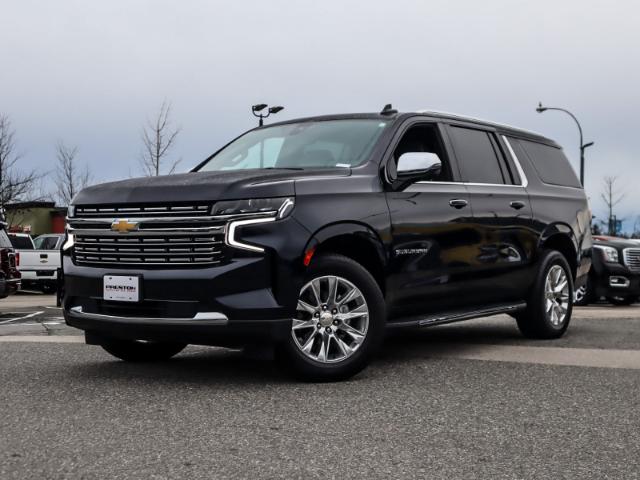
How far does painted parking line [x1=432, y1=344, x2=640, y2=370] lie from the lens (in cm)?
652

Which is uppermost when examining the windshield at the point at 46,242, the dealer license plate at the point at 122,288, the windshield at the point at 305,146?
the windshield at the point at 305,146

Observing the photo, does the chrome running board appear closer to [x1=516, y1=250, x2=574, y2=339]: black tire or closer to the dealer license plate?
[x1=516, y1=250, x2=574, y2=339]: black tire

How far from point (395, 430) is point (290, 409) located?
71 cm

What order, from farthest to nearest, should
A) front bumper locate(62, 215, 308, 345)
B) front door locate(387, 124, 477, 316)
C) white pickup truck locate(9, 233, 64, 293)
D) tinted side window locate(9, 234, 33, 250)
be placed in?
1. tinted side window locate(9, 234, 33, 250)
2. white pickup truck locate(9, 233, 64, 293)
3. front door locate(387, 124, 477, 316)
4. front bumper locate(62, 215, 308, 345)

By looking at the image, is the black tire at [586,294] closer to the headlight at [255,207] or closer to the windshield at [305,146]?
the windshield at [305,146]

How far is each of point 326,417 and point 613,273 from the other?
11342 millimetres

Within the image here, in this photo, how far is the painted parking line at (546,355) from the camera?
6.52 meters

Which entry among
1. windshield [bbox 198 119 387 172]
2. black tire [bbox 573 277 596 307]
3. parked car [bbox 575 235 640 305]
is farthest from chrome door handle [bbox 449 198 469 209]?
black tire [bbox 573 277 596 307]

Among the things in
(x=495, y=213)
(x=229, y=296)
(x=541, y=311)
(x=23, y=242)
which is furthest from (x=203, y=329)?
(x=23, y=242)

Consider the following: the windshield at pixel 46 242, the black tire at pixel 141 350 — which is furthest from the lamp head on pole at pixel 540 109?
the black tire at pixel 141 350

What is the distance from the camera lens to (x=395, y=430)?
4.20 m

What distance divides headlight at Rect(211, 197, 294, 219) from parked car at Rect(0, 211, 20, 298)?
8143 millimetres

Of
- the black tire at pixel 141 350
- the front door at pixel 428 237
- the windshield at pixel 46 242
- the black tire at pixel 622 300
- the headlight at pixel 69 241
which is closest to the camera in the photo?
the headlight at pixel 69 241

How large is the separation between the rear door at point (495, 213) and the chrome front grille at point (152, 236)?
241cm
